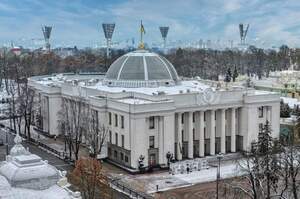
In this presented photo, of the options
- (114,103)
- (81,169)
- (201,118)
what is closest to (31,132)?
(114,103)

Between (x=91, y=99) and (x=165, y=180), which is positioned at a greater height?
(x=91, y=99)

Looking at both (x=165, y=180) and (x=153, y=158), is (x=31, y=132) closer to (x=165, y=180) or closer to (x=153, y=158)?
(x=153, y=158)

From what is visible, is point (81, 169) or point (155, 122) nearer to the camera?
point (81, 169)

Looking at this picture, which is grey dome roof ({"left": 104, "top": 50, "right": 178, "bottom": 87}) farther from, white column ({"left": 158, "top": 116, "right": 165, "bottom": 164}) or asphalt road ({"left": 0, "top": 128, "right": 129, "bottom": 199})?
asphalt road ({"left": 0, "top": 128, "right": 129, "bottom": 199})

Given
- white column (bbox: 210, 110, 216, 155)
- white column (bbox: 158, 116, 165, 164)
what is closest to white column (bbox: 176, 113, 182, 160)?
white column (bbox: 158, 116, 165, 164)

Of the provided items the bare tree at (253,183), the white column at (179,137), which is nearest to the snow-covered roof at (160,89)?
the white column at (179,137)

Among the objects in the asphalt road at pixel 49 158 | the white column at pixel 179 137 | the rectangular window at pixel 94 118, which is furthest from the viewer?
the rectangular window at pixel 94 118

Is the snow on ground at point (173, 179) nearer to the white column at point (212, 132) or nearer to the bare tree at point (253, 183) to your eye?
the bare tree at point (253, 183)
